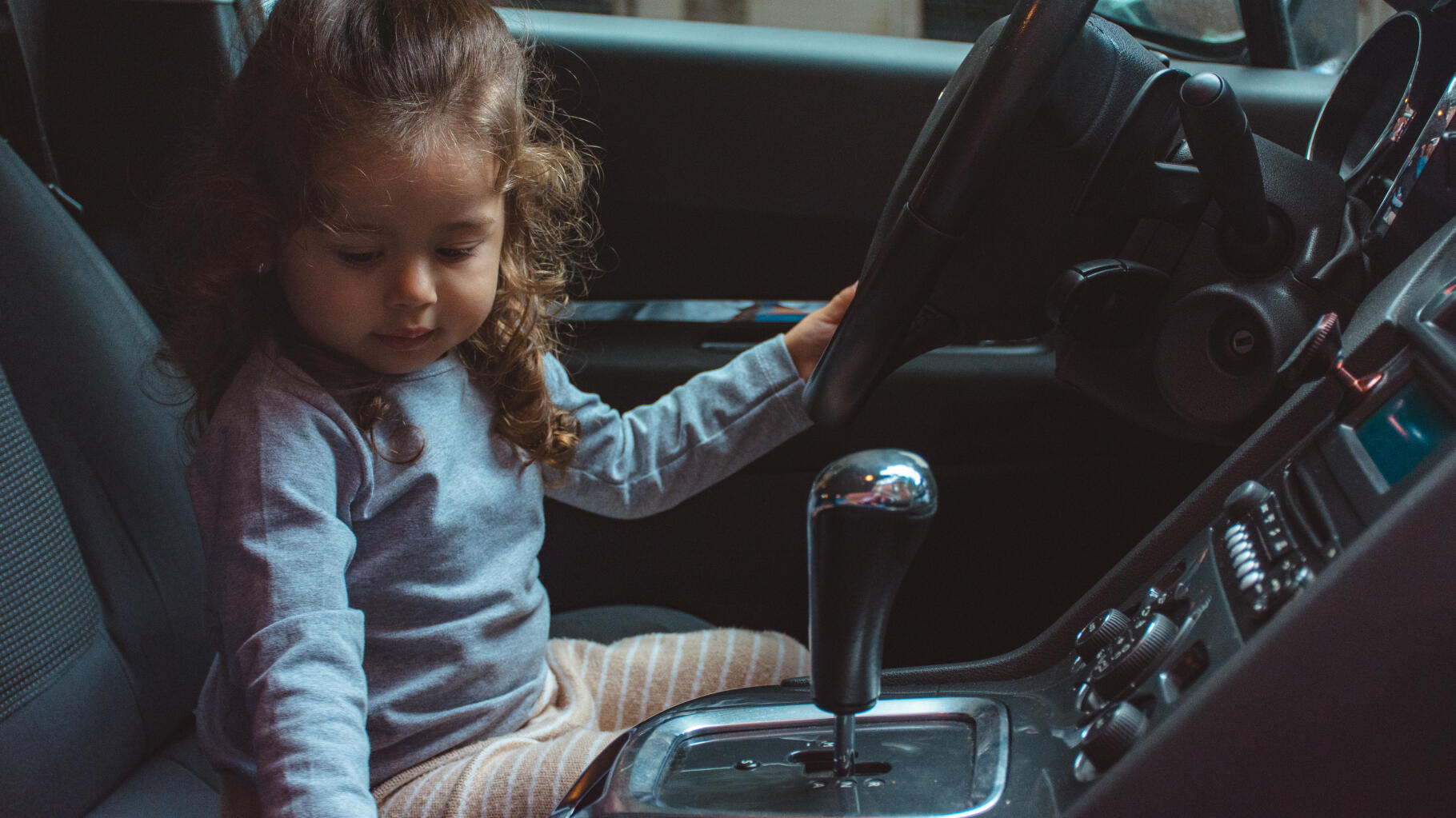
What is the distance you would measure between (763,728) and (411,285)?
0.38m

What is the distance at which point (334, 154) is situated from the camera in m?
0.84

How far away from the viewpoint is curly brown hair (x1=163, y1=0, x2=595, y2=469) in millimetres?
848

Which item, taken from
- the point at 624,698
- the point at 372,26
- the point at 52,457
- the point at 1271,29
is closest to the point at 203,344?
the point at 52,457

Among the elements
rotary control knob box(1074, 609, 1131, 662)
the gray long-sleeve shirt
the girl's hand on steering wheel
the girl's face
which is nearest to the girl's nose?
the girl's face

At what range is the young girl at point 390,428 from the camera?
826 mm

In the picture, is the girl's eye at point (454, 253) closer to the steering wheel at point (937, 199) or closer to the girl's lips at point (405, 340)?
the girl's lips at point (405, 340)

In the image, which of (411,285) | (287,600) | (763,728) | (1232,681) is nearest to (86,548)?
(287,600)

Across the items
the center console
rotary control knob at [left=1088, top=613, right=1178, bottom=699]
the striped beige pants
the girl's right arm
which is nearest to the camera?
the center console

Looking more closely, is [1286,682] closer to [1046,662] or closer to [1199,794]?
[1199,794]

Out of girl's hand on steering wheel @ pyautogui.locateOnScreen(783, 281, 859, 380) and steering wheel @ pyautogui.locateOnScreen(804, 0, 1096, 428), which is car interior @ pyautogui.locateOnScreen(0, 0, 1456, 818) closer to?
steering wheel @ pyautogui.locateOnScreen(804, 0, 1096, 428)

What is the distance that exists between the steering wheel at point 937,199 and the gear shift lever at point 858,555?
227 millimetres

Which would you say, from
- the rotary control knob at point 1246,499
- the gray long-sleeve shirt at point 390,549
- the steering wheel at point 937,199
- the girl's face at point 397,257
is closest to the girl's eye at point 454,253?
the girl's face at point 397,257

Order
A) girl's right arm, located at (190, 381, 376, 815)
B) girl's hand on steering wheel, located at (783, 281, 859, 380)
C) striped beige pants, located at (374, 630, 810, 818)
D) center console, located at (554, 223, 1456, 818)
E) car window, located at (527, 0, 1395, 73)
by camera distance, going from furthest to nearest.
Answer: car window, located at (527, 0, 1395, 73) < girl's hand on steering wheel, located at (783, 281, 859, 380) < striped beige pants, located at (374, 630, 810, 818) < girl's right arm, located at (190, 381, 376, 815) < center console, located at (554, 223, 1456, 818)

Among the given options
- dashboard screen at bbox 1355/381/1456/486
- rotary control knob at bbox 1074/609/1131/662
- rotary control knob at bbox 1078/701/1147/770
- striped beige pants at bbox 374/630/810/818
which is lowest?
striped beige pants at bbox 374/630/810/818
